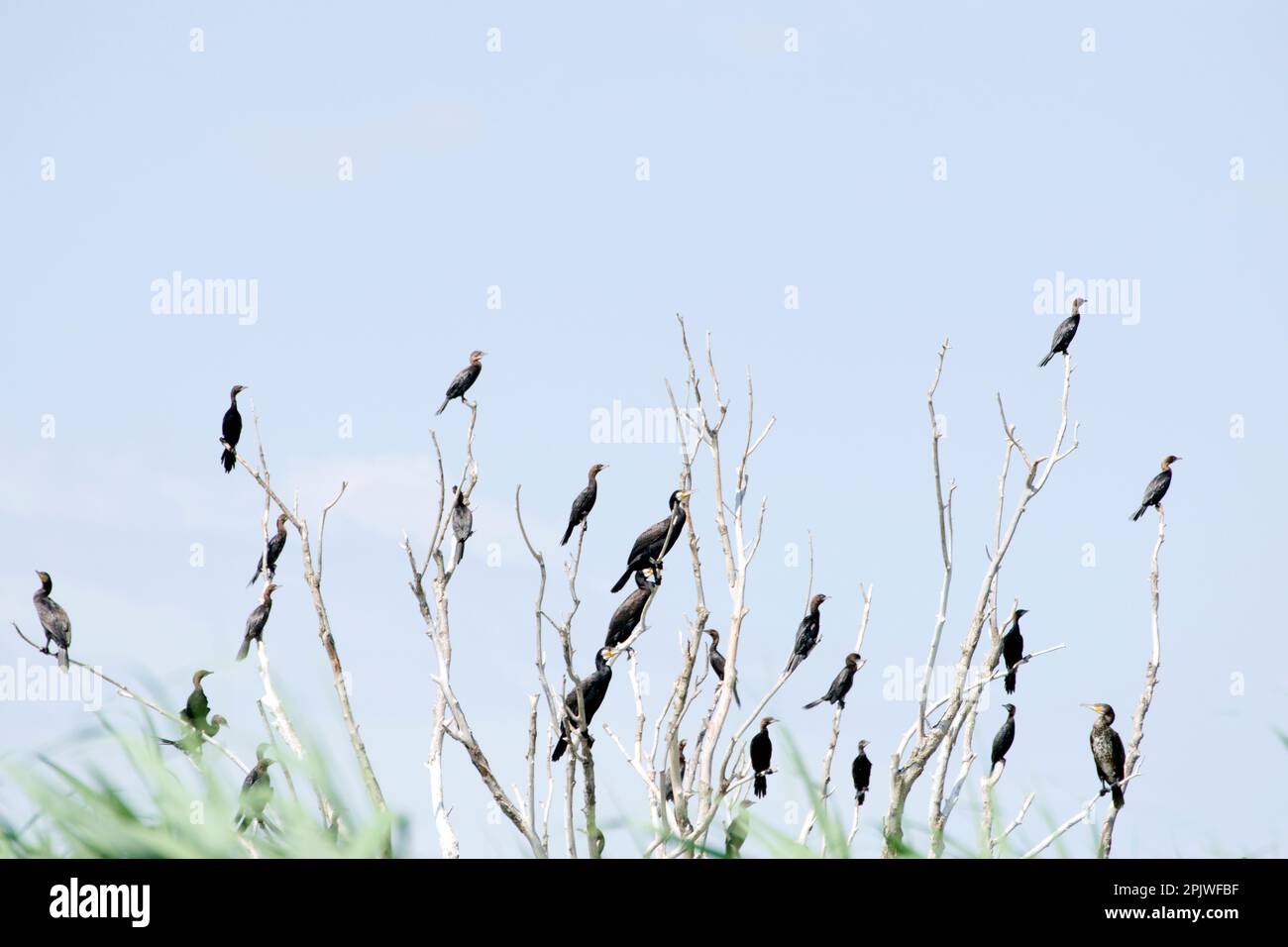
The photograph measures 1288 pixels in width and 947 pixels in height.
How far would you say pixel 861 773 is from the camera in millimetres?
9812

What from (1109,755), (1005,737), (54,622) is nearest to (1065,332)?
(1005,737)

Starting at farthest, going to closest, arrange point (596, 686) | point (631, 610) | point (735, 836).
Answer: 1. point (631, 610)
2. point (596, 686)
3. point (735, 836)

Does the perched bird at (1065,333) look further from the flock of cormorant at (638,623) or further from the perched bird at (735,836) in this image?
the perched bird at (735,836)

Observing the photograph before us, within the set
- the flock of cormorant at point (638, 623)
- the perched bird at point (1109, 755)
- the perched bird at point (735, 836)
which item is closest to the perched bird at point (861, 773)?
the flock of cormorant at point (638, 623)

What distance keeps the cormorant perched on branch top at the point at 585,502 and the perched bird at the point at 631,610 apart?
1997mm

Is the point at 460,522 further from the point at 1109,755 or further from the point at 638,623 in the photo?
the point at 1109,755

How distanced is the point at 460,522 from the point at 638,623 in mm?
1218
